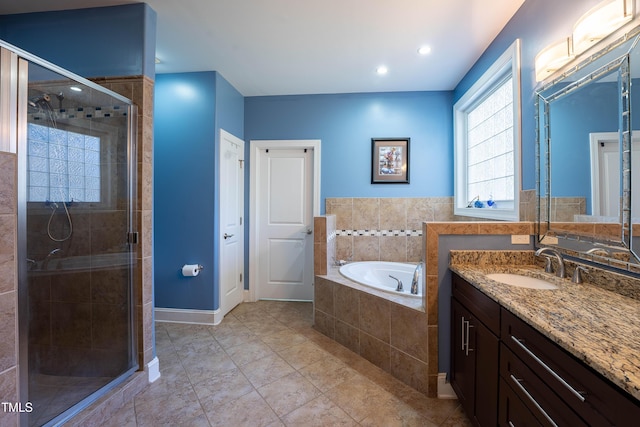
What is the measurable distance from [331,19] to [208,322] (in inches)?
112

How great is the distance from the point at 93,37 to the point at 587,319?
3.07 m

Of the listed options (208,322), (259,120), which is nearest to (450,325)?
(208,322)

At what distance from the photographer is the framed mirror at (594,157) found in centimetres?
110

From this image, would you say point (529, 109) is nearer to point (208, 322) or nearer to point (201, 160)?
point (201, 160)

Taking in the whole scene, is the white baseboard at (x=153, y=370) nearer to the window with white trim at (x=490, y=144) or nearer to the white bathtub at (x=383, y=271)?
the white bathtub at (x=383, y=271)

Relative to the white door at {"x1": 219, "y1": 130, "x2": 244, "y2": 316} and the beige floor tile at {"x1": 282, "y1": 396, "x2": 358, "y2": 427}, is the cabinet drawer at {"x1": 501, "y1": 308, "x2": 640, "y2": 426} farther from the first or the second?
the white door at {"x1": 219, "y1": 130, "x2": 244, "y2": 316}

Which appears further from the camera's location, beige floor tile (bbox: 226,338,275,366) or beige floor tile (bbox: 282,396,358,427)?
beige floor tile (bbox: 226,338,275,366)

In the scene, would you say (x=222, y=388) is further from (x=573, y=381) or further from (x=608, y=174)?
(x=608, y=174)

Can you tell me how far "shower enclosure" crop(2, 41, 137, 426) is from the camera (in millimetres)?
1285

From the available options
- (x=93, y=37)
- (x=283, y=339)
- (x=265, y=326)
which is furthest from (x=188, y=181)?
(x=283, y=339)

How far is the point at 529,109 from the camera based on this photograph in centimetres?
179

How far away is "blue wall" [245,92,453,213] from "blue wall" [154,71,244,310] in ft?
2.47

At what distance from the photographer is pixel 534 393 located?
928mm

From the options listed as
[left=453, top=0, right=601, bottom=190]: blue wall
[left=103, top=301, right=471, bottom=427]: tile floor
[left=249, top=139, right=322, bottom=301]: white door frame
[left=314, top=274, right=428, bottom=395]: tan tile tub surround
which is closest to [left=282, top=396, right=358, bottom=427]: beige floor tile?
[left=103, top=301, right=471, bottom=427]: tile floor
